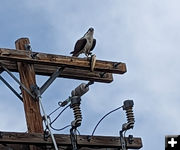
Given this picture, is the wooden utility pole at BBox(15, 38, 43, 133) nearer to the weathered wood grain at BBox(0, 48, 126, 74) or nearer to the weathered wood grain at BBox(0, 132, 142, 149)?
the weathered wood grain at BBox(0, 48, 126, 74)

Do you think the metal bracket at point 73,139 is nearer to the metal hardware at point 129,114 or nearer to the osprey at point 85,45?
the metal hardware at point 129,114

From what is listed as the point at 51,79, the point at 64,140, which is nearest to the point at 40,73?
the point at 51,79

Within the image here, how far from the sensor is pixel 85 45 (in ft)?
28.1

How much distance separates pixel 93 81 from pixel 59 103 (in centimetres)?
68

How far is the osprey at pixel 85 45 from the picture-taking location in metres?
8.53

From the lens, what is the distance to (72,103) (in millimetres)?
7117

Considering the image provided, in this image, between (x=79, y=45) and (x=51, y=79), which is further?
(x=79, y=45)

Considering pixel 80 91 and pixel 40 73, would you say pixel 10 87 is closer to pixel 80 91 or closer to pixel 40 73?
pixel 40 73

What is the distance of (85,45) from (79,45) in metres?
0.10

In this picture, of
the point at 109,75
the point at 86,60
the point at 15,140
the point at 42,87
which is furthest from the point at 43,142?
the point at 109,75

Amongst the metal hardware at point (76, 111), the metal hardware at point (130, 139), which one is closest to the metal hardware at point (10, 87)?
the metal hardware at point (76, 111)

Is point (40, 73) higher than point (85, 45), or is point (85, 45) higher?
point (85, 45)

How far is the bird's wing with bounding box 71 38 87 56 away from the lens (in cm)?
855

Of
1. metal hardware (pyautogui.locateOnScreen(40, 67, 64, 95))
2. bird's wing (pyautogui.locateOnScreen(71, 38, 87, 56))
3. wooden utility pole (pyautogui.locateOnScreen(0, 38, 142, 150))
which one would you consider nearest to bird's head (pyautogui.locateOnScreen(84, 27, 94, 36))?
bird's wing (pyautogui.locateOnScreen(71, 38, 87, 56))
